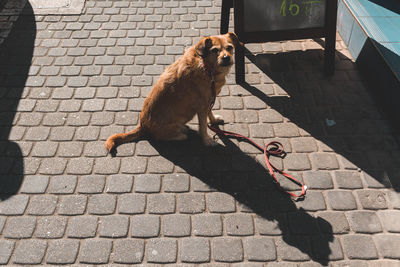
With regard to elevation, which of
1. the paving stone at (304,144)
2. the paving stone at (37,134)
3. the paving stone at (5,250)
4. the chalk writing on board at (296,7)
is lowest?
the paving stone at (5,250)

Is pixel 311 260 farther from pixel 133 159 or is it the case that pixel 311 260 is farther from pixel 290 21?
pixel 290 21

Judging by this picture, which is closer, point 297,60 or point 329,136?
point 329,136

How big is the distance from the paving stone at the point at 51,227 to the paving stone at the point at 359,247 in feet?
11.9

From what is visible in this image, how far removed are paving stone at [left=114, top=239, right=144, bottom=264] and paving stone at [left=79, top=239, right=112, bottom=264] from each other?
0.36ft

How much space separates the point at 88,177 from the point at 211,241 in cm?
206

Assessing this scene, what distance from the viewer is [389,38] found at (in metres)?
5.51

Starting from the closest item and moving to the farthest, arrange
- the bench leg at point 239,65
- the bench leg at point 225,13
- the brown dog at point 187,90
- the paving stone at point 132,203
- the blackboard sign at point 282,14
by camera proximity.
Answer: the brown dog at point 187,90 → the paving stone at point 132,203 → the blackboard sign at point 282,14 → the bench leg at point 239,65 → the bench leg at point 225,13

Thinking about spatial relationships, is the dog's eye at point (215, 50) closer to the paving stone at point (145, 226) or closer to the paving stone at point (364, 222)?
the paving stone at point (145, 226)

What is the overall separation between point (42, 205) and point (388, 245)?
459 centimetres

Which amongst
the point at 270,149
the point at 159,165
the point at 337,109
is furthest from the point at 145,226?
the point at 337,109

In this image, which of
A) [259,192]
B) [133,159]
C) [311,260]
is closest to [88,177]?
[133,159]

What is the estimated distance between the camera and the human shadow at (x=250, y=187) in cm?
362

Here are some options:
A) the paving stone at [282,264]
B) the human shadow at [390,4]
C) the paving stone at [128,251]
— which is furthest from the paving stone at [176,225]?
the human shadow at [390,4]

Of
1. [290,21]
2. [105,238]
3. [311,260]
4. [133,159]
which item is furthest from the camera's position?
[290,21]
